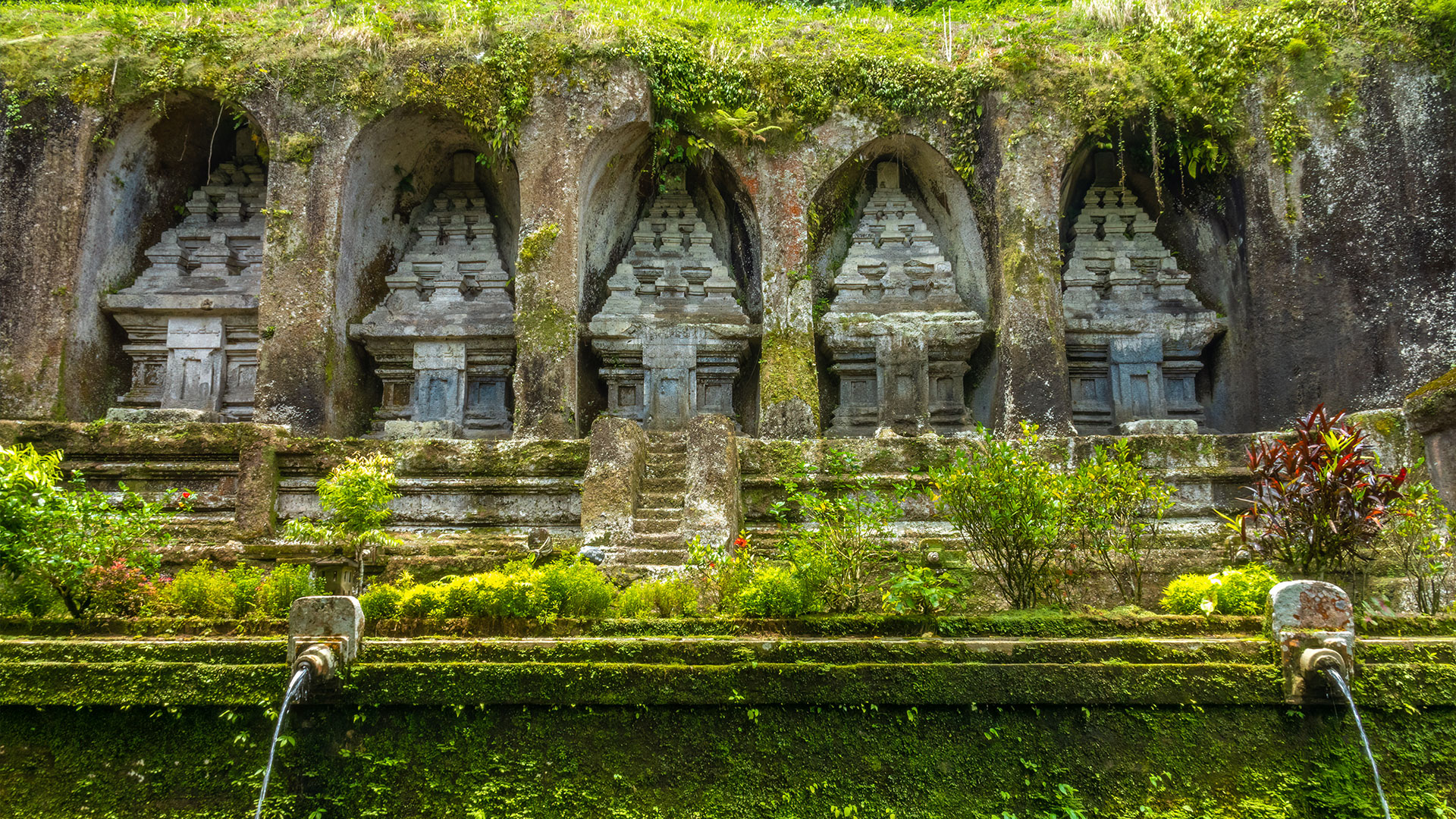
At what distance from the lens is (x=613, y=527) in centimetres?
731

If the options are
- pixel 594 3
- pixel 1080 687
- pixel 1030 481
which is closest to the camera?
pixel 1080 687

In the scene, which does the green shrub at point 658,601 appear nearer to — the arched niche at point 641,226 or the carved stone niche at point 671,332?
the carved stone niche at point 671,332

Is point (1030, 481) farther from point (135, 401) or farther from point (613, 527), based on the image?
point (135, 401)

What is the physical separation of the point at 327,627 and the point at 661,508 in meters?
3.82

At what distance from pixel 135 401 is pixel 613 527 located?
8198 mm

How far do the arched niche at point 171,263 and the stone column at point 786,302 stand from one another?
6198mm

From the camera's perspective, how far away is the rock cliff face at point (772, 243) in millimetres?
9992

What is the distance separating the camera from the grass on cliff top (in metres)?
10.8

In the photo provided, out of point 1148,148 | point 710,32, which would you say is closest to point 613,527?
point 710,32

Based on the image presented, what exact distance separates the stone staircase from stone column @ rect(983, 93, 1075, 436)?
164 inches

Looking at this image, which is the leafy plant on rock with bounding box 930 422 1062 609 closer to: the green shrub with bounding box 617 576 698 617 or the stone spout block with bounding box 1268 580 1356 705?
the stone spout block with bounding box 1268 580 1356 705

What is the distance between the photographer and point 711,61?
11.5 m

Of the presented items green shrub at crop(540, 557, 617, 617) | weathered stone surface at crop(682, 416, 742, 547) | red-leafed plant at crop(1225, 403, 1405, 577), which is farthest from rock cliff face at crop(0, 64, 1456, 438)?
green shrub at crop(540, 557, 617, 617)

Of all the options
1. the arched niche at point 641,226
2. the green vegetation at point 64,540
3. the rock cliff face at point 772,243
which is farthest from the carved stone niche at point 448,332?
the green vegetation at point 64,540
